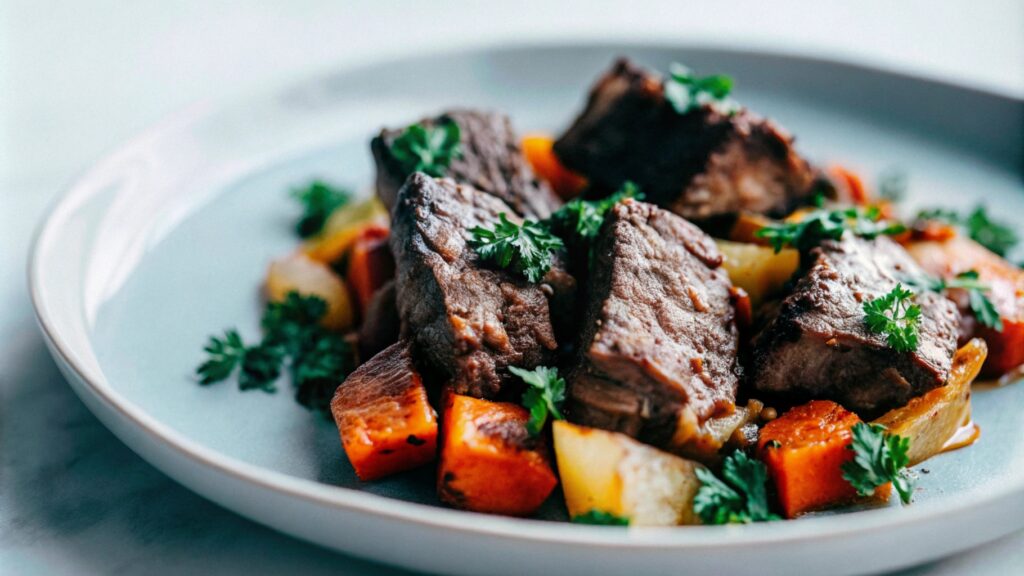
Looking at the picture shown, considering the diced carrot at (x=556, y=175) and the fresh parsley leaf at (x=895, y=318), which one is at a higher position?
the fresh parsley leaf at (x=895, y=318)

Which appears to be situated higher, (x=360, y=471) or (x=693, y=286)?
(x=693, y=286)

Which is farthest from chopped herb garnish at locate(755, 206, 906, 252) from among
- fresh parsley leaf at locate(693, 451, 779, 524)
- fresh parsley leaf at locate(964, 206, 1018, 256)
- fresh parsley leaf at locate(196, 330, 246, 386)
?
fresh parsley leaf at locate(196, 330, 246, 386)

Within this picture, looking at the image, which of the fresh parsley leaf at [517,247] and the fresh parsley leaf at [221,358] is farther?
the fresh parsley leaf at [221,358]

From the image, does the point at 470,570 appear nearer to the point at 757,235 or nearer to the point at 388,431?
the point at 388,431

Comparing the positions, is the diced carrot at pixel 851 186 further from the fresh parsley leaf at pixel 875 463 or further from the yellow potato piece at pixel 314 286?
the yellow potato piece at pixel 314 286

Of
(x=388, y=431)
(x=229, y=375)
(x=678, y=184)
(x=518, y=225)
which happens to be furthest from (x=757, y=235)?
(x=229, y=375)

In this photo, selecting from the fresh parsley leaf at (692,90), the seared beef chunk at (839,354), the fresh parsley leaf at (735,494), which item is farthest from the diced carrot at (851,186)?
the fresh parsley leaf at (735,494)

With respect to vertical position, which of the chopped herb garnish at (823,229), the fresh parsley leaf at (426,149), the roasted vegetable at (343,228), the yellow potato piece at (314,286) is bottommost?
the yellow potato piece at (314,286)

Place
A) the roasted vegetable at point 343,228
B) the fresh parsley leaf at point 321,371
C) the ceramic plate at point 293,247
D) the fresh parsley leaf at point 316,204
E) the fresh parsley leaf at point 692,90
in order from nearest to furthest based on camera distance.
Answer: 1. the ceramic plate at point 293,247
2. the fresh parsley leaf at point 321,371
3. the fresh parsley leaf at point 692,90
4. the roasted vegetable at point 343,228
5. the fresh parsley leaf at point 316,204
